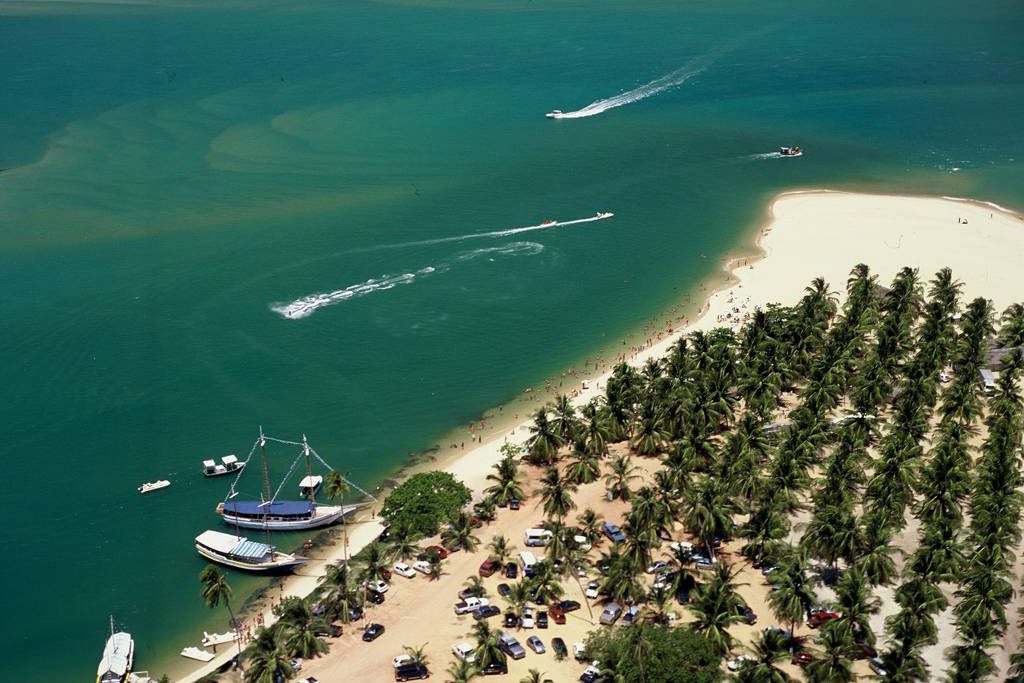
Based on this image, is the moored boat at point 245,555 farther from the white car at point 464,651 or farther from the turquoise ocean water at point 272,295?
the white car at point 464,651

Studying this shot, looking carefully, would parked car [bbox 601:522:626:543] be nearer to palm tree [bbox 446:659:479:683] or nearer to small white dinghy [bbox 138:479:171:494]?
palm tree [bbox 446:659:479:683]

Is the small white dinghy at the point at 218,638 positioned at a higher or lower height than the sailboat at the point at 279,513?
lower

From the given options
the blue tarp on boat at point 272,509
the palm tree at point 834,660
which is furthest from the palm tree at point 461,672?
the blue tarp on boat at point 272,509

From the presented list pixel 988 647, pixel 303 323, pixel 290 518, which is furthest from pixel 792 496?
pixel 303 323

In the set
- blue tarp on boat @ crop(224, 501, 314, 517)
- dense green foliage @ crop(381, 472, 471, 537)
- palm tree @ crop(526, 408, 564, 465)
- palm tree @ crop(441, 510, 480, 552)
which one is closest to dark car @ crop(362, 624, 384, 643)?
dense green foliage @ crop(381, 472, 471, 537)

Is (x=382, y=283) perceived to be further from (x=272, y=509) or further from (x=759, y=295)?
(x=272, y=509)

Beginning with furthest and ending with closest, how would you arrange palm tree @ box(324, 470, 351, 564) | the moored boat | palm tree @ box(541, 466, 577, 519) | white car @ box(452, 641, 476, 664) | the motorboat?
the motorboat < palm tree @ box(324, 470, 351, 564) < the moored boat < palm tree @ box(541, 466, 577, 519) < white car @ box(452, 641, 476, 664)
